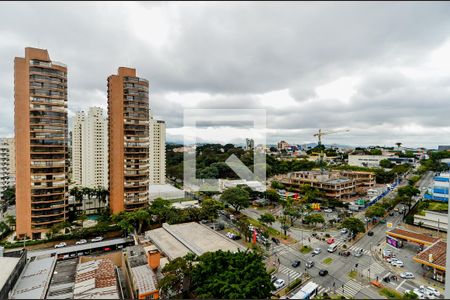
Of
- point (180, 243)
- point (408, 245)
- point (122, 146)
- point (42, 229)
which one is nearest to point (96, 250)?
point (42, 229)

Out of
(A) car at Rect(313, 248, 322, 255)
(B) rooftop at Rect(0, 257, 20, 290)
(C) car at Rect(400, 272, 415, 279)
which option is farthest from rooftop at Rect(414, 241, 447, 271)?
(B) rooftop at Rect(0, 257, 20, 290)

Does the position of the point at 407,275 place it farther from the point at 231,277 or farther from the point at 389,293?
the point at 231,277

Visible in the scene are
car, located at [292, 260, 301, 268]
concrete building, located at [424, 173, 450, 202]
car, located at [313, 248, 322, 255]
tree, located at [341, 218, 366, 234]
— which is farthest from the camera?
concrete building, located at [424, 173, 450, 202]

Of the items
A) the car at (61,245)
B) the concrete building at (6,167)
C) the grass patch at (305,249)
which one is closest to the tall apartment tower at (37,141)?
the car at (61,245)

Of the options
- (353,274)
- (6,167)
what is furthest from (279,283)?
(6,167)

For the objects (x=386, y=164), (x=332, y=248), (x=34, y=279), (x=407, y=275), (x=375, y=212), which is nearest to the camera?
(x=34, y=279)

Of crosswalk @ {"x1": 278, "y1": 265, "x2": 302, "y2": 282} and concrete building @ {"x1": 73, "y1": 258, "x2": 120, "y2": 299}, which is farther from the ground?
concrete building @ {"x1": 73, "y1": 258, "x2": 120, "y2": 299}

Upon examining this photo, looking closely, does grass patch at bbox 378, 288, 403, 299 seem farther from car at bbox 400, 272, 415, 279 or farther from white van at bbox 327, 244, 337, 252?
white van at bbox 327, 244, 337, 252
